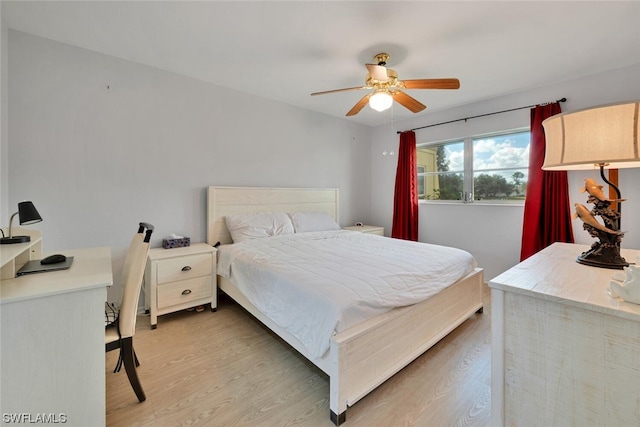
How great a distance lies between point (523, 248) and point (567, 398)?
2.69 meters

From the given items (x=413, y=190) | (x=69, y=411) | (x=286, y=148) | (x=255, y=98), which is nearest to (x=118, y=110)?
(x=255, y=98)

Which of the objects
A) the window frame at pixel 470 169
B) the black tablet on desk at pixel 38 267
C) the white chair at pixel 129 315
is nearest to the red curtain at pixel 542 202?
the window frame at pixel 470 169

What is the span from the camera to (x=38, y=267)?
1.36 m

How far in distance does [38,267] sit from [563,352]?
2.32 metres

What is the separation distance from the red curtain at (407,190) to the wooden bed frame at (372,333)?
164 centimetres

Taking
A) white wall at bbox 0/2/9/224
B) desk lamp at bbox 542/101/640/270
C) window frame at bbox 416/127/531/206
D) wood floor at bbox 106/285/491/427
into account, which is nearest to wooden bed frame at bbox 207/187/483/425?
wood floor at bbox 106/285/491/427

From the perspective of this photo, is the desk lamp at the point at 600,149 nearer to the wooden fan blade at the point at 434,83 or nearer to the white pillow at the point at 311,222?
the wooden fan blade at the point at 434,83

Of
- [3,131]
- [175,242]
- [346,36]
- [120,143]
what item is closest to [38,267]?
[175,242]

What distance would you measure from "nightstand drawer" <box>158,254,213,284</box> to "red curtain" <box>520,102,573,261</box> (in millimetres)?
3516

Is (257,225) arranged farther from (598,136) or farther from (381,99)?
(598,136)

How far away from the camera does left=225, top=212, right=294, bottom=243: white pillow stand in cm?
294

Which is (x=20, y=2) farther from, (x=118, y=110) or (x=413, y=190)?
(x=413, y=190)

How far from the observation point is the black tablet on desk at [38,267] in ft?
4.18

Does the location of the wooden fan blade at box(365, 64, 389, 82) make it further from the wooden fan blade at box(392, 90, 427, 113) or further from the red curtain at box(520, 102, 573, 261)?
the red curtain at box(520, 102, 573, 261)
